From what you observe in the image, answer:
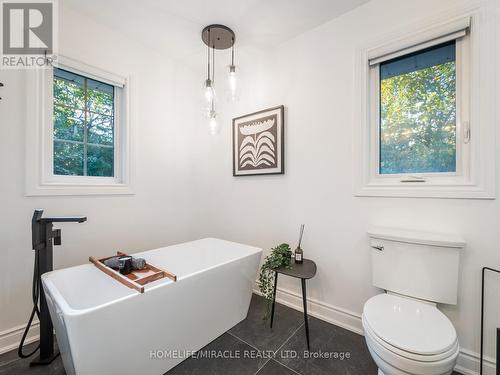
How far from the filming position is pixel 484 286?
132cm

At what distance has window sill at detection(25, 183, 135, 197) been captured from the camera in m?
1.61

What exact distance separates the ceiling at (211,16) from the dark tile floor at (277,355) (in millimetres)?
2496

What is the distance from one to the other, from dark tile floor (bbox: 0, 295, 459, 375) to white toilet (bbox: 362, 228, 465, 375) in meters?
0.46

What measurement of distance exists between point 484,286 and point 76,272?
8.31 feet

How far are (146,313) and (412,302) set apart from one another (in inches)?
58.3

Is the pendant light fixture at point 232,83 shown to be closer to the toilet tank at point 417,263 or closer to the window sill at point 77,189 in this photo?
the window sill at point 77,189

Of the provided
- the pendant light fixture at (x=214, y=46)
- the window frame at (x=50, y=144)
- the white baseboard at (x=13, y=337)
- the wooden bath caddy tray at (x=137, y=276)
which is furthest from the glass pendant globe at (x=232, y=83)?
the white baseboard at (x=13, y=337)

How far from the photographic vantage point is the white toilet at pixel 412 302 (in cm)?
96

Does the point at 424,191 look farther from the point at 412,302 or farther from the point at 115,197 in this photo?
the point at 115,197

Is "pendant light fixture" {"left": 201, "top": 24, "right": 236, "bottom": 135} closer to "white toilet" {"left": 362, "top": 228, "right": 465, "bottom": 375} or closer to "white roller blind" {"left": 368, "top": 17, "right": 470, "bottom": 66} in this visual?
"white roller blind" {"left": 368, "top": 17, "right": 470, "bottom": 66}

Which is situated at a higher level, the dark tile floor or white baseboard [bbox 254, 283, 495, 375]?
white baseboard [bbox 254, 283, 495, 375]

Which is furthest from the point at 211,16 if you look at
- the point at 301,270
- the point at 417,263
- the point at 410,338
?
the point at 410,338

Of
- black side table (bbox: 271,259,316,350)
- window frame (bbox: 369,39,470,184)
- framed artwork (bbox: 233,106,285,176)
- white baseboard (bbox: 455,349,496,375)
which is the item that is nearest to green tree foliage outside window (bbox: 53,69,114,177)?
framed artwork (bbox: 233,106,285,176)

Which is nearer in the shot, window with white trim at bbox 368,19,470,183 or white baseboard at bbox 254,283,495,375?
white baseboard at bbox 254,283,495,375
